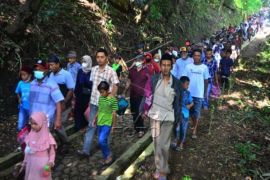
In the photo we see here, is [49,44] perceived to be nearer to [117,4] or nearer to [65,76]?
[65,76]

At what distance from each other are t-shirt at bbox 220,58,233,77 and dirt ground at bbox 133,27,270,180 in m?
0.81

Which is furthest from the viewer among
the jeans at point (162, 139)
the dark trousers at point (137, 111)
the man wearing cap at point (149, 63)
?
the dark trousers at point (137, 111)

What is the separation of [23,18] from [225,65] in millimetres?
7197

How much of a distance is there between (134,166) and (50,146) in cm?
198

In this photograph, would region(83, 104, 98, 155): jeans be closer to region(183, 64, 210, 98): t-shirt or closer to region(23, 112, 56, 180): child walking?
region(23, 112, 56, 180): child walking

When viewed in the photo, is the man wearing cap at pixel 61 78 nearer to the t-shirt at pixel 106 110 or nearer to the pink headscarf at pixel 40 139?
the t-shirt at pixel 106 110

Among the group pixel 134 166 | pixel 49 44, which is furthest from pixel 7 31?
pixel 134 166

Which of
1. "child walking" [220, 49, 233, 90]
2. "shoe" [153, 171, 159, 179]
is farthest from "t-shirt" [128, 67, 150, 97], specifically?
"child walking" [220, 49, 233, 90]

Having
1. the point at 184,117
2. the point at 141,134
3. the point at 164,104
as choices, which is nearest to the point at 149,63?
the point at 184,117

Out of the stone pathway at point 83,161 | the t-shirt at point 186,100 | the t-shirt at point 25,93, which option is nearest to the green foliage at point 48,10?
the stone pathway at point 83,161

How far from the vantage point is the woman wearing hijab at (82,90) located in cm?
733

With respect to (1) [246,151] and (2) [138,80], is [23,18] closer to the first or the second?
(2) [138,80]

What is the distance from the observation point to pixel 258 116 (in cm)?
1084

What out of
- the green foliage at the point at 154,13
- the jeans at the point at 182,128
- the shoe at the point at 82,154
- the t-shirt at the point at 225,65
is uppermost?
the green foliage at the point at 154,13
